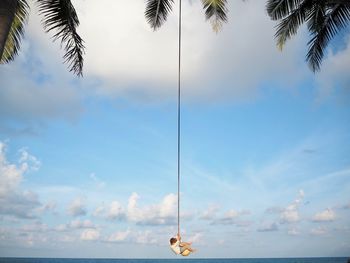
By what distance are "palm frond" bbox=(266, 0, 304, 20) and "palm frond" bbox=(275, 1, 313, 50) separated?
0.25 metres

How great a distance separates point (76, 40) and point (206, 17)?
4955mm

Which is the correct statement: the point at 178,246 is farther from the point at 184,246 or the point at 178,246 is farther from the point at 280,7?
the point at 280,7

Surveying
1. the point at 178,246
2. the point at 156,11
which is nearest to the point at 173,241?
the point at 178,246

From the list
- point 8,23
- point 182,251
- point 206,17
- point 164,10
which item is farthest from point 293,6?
point 8,23

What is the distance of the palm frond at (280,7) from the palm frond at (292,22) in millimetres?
251

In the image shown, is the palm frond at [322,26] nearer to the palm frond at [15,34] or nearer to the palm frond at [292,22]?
the palm frond at [292,22]

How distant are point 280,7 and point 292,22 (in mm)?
770

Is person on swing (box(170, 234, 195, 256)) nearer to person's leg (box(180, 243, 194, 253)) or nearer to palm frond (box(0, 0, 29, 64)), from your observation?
person's leg (box(180, 243, 194, 253))

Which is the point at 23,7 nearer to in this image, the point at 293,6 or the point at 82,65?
the point at 82,65

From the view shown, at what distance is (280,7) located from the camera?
39.0ft

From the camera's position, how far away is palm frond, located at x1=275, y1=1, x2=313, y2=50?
12.0 m

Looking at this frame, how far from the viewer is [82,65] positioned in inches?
318

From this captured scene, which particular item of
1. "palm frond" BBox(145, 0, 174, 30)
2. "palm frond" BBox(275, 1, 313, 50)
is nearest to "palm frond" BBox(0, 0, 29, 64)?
"palm frond" BBox(145, 0, 174, 30)

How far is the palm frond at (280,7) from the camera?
38.0 ft
